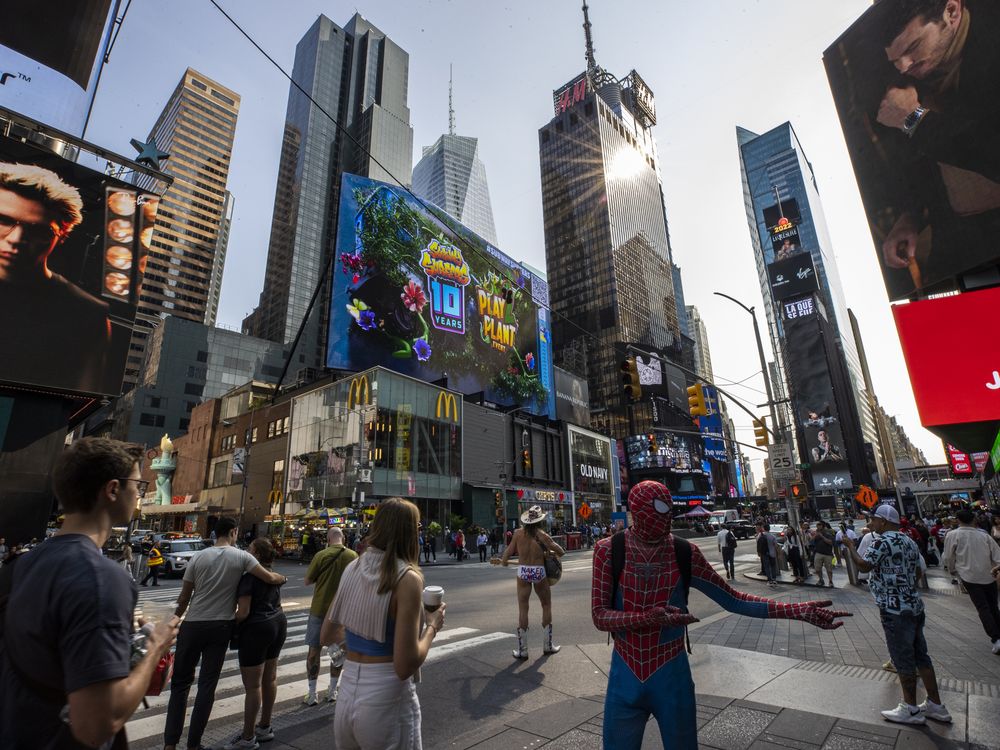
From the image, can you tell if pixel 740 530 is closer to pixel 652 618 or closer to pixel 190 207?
pixel 652 618

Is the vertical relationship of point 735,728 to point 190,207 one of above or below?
below

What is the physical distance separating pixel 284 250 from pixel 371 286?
7900 centimetres

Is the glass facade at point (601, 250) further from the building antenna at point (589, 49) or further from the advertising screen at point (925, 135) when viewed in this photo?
the advertising screen at point (925, 135)

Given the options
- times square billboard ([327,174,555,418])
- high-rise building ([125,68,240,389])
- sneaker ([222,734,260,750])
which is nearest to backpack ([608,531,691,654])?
sneaker ([222,734,260,750])

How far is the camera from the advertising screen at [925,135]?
1584cm

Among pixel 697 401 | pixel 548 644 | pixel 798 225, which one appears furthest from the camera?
pixel 798 225

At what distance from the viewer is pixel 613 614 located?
326cm

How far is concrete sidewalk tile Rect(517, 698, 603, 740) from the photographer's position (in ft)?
15.3

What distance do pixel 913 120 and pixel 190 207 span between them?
498ft

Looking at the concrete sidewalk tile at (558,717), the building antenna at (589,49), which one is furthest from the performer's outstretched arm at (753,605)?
the building antenna at (589,49)

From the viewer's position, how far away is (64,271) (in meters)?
25.8

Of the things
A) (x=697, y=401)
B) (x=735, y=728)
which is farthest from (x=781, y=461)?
(x=735, y=728)

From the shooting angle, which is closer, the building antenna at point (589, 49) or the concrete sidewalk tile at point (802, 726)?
the concrete sidewalk tile at point (802, 726)

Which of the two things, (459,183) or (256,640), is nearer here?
(256,640)
